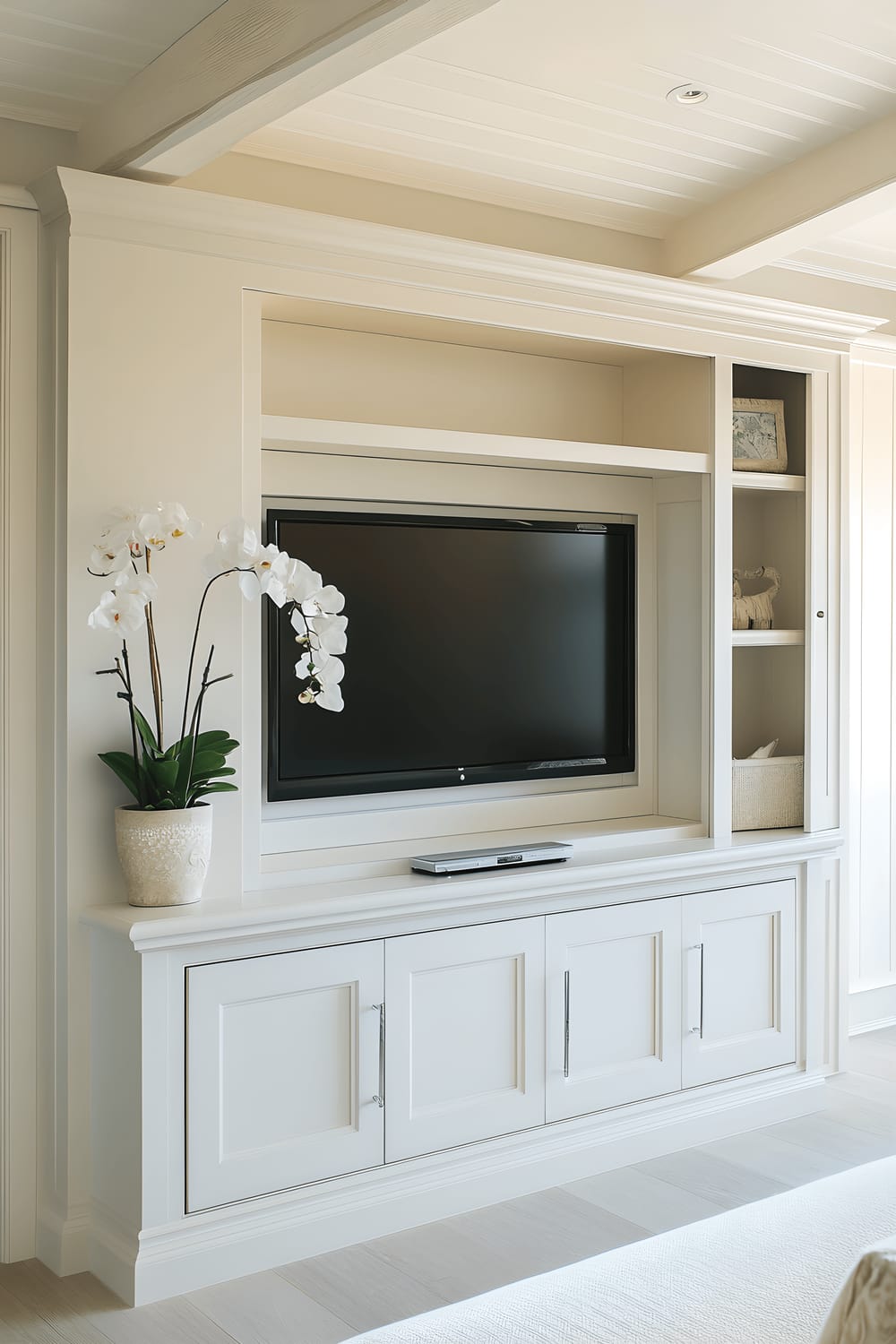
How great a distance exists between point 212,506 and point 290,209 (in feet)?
2.35

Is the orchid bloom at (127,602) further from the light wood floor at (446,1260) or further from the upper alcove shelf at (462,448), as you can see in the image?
the light wood floor at (446,1260)

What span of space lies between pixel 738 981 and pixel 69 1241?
1953 millimetres

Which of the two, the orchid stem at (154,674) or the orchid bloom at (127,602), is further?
the orchid stem at (154,674)

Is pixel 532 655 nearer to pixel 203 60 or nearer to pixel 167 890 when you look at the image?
pixel 167 890

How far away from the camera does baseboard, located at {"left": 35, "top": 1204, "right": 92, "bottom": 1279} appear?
264cm

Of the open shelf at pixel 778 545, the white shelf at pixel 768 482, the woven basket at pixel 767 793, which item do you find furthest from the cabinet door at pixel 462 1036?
the white shelf at pixel 768 482

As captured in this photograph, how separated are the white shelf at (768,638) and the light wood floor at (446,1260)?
4.75 feet

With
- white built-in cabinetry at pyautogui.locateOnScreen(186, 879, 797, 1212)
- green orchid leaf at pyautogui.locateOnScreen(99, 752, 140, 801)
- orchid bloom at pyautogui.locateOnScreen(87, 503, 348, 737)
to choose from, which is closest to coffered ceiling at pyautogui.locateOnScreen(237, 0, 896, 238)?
orchid bloom at pyautogui.locateOnScreen(87, 503, 348, 737)

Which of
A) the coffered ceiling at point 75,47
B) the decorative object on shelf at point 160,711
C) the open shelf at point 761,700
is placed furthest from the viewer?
the open shelf at point 761,700

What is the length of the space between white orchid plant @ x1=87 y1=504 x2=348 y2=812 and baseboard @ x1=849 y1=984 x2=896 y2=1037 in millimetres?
2738

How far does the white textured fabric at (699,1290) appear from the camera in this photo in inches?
55.6

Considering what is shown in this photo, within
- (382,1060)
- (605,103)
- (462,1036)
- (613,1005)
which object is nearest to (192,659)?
(382,1060)

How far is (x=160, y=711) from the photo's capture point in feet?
8.74

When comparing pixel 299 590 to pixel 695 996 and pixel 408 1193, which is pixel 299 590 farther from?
pixel 695 996
